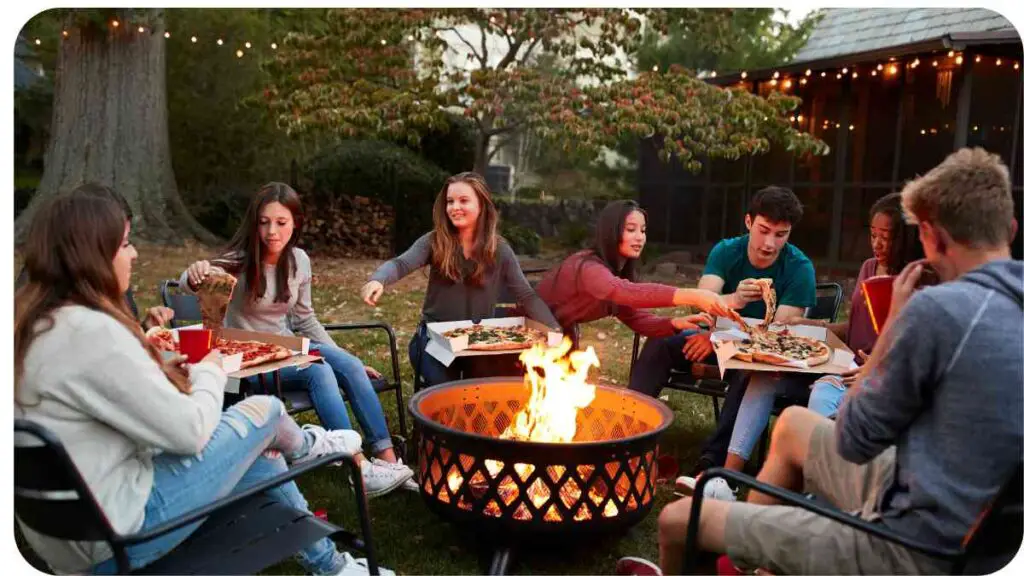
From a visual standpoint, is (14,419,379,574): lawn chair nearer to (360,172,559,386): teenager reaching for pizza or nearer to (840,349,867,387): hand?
(360,172,559,386): teenager reaching for pizza

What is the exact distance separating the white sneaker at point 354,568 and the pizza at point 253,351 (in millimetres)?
828

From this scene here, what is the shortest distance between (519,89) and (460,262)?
6056 millimetres

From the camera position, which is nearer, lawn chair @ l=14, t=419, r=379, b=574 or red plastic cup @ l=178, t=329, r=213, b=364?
lawn chair @ l=14, t=419, r=379, b=574

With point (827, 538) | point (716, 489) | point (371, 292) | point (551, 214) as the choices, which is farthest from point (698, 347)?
point (551, 214)

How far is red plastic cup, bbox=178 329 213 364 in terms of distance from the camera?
106 inches

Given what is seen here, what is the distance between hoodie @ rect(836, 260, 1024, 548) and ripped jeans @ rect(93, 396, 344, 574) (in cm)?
181

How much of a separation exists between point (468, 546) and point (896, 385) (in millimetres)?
1929

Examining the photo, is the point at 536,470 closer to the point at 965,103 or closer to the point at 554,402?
the point at 554,402

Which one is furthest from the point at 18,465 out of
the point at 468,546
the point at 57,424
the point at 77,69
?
the point at 77,69

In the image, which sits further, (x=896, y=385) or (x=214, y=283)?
(x=214, y=283)

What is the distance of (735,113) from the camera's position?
9.88m

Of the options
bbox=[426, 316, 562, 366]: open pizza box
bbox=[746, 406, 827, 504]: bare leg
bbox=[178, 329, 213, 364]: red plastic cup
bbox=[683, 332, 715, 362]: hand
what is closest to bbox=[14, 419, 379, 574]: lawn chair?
bbox=[178, 329, 213, 364]: red plastic cup

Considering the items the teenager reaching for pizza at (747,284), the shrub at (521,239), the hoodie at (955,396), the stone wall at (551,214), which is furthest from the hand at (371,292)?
the stone wall at (551,214)

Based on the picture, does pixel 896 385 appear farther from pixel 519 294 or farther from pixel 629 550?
pixel 519 294
